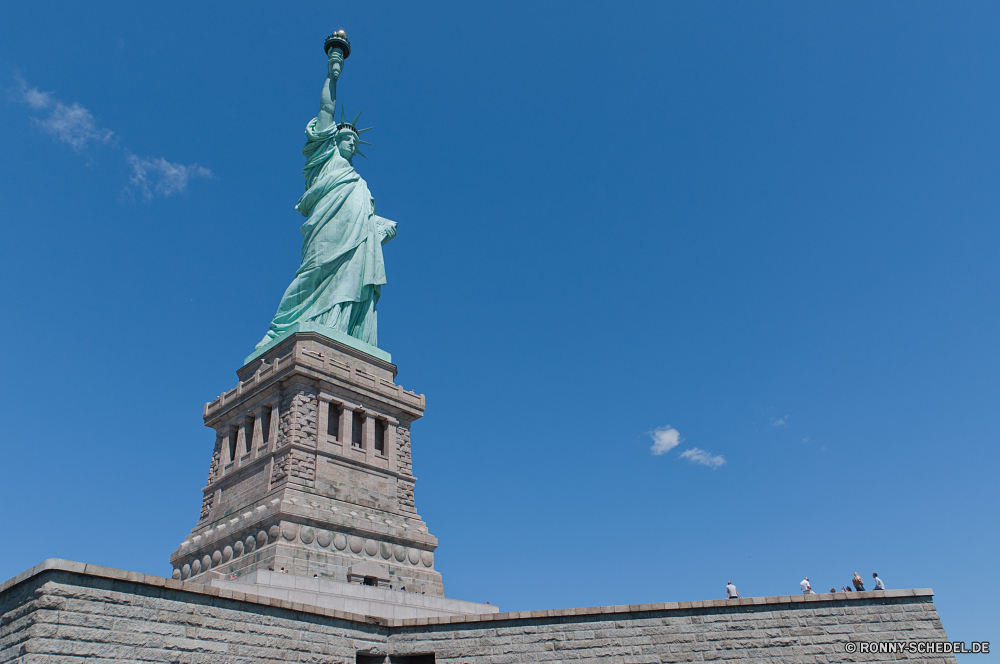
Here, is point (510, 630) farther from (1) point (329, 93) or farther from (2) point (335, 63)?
(2) point (335, 63)

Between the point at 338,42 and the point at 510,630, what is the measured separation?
36685 mm

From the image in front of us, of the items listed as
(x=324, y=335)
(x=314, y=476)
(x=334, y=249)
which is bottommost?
(x=314, y=476)

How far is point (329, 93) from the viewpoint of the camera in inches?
1513

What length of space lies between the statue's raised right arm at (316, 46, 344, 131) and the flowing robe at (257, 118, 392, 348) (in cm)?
81

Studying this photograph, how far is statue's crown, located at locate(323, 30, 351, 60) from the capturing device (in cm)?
4122

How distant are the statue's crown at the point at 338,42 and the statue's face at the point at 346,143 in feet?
21.7

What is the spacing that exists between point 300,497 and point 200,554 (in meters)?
5.56

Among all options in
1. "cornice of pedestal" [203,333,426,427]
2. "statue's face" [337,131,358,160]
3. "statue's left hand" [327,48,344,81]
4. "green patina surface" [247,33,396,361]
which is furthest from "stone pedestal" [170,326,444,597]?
"statue's left hand" [327,48,344,81]

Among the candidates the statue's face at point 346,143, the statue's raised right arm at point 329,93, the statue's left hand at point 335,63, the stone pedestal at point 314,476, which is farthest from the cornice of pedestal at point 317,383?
the statue's left hand at point 335,63

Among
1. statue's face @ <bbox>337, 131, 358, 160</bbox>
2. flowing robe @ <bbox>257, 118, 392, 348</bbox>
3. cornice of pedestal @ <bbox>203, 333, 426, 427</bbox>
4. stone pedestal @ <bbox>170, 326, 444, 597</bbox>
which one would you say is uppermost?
statue's face @ <bbox>337, 131, 358, 160</bbox>

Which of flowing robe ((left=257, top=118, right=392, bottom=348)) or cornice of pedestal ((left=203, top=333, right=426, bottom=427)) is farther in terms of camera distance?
flowing robe ((left=257, top=118, right=392, bottom=348))

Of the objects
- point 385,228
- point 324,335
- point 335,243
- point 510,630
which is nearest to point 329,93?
point 385,228

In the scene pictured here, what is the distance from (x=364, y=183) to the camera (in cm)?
3675

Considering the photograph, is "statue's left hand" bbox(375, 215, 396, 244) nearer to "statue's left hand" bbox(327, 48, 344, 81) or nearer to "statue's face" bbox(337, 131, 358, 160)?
"statue's face" bbox(337, 131, 358, 160)
